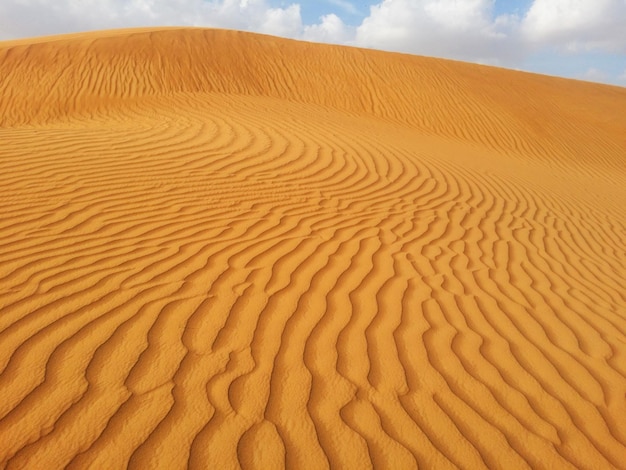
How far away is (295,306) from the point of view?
3383mm

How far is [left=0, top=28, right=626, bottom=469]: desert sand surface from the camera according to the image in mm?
2205

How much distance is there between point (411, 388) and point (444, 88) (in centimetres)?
1621

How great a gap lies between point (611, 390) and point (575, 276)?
219 cm

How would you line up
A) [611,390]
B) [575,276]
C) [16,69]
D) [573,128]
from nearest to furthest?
[611,390]
[575,276]
[16,69]
[573,128]

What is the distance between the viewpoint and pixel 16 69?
49.5 ft

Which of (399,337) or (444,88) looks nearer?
(399,337)

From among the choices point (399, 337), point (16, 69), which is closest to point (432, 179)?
point (399, 337)

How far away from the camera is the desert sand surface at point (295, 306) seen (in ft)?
7.23

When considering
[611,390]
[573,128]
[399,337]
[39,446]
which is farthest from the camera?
[573,128]

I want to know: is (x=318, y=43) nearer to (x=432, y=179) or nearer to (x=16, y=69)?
(x=16, y=69)

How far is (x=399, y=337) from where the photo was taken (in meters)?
3.13

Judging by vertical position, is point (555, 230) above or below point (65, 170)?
below

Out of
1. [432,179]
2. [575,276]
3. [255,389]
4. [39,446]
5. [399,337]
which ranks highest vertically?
[39,446]

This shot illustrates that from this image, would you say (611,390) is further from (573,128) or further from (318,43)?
(318,43)
